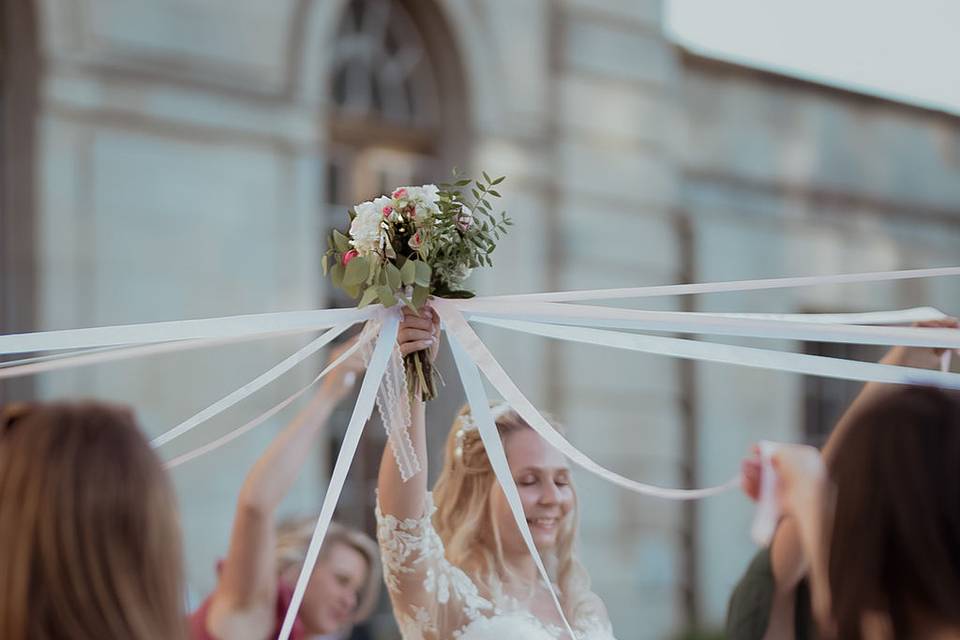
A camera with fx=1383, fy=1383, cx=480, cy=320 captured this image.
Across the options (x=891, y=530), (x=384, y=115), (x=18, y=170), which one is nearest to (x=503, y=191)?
(x=384, y=115)

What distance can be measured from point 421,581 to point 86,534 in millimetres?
1347

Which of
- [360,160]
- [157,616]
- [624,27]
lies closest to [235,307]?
[360,160]

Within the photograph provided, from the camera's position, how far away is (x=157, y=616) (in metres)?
1.90

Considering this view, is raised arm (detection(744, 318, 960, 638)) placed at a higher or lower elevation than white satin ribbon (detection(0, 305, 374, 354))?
lower

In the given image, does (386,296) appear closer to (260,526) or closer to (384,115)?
(260,526)

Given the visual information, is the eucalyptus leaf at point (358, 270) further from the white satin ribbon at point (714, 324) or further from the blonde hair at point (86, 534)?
the blonde hair at point (86, 534)

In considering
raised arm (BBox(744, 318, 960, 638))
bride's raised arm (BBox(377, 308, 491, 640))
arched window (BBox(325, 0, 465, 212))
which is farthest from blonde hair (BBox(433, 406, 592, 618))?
arched window (BBox(325, 0, 465, 212))

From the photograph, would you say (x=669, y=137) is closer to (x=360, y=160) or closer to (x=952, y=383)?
(x=360, y=160)

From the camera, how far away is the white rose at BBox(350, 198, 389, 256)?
3.13 meters

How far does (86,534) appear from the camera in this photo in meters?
1.89

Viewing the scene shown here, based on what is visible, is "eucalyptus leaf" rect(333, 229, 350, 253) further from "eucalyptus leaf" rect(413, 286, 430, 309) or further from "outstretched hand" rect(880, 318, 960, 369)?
"outstretched hand" rect(880, 318, 960, 369)

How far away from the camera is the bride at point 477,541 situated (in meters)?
3.14

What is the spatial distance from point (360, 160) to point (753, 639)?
→ 4.93 meters

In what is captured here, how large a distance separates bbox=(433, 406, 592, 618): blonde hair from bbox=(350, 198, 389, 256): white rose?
69 centimetres
